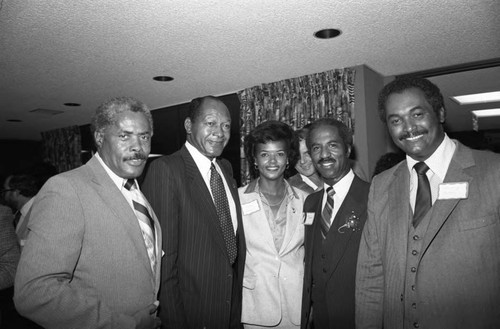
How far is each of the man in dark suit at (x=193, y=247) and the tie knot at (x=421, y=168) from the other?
3.71 ft

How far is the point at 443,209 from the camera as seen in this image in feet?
4.95

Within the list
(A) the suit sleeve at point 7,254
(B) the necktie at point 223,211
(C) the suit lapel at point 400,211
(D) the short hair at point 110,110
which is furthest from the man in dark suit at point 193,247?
(A) the suit sleeve at point 7,254

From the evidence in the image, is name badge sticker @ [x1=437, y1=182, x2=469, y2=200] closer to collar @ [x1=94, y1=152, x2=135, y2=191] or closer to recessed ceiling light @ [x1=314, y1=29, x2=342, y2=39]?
collar @ [x1=94, y1=152, x2=135, y2=191]

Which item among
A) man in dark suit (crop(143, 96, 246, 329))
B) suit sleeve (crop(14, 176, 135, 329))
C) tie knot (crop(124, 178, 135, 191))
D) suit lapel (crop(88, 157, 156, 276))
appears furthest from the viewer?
man in dark suit (crop(143, 96, 246, 329))

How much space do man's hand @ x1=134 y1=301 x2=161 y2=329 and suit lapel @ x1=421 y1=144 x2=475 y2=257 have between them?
1270 millimetres

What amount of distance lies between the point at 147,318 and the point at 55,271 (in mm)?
470

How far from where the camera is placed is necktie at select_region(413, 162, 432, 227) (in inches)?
63.3

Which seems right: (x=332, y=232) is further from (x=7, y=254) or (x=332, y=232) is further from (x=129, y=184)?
(x=7, y=254)

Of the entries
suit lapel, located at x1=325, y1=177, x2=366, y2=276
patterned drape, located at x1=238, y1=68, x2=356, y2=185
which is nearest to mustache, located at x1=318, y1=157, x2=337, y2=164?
suit lapel, located at x1=325, y1=177, x2=366, y2=276

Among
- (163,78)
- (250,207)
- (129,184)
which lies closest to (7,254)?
(129,184)

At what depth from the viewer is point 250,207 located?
7.84ft

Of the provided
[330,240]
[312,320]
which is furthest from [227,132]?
[312,320]

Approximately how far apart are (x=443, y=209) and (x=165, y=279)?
1.42 metres

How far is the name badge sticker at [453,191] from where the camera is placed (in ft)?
4.91
